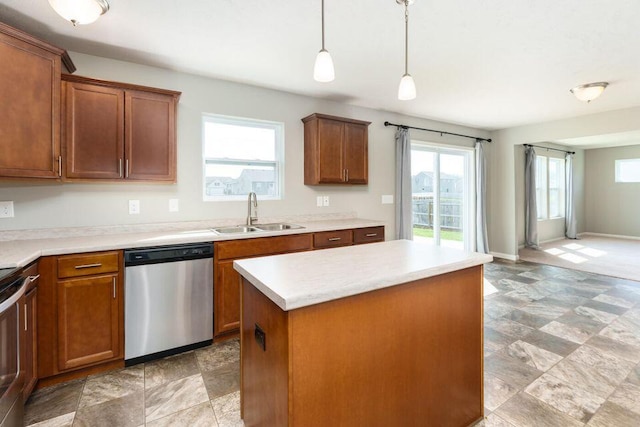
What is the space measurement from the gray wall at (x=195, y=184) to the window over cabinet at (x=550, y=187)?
4.93 meters

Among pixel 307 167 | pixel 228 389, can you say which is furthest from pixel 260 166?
pixel 228 389

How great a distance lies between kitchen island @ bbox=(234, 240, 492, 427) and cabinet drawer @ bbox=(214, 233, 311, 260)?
1.07 metres

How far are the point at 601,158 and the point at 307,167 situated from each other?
8722 millimetres

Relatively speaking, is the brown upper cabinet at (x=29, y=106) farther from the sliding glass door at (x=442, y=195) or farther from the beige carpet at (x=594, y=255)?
the beige carpet at (x=594, y=255)

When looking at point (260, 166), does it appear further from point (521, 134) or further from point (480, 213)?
point (521, 134)

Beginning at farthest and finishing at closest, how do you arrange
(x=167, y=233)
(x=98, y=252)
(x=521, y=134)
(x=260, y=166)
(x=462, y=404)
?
(x=521, y=134)
(x=260, y=166)
(x=167, y=233)
(x=98, y=252)
(x=462, y=404)

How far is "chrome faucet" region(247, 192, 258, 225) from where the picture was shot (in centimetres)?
334

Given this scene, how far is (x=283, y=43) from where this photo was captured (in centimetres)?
250

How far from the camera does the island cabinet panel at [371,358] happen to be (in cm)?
117

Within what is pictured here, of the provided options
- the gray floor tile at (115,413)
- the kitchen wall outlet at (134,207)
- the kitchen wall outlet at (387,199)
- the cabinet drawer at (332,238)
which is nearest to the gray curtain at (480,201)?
the kitchen wall outlet at (387,199)

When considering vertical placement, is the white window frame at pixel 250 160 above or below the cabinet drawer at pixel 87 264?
above

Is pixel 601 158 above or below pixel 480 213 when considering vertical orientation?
above

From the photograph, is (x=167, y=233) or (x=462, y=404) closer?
(x=462, y=404)

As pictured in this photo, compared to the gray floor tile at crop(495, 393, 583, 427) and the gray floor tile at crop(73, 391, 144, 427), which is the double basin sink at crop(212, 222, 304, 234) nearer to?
the gray floor tile at crop(73, 391, 144, 427)
